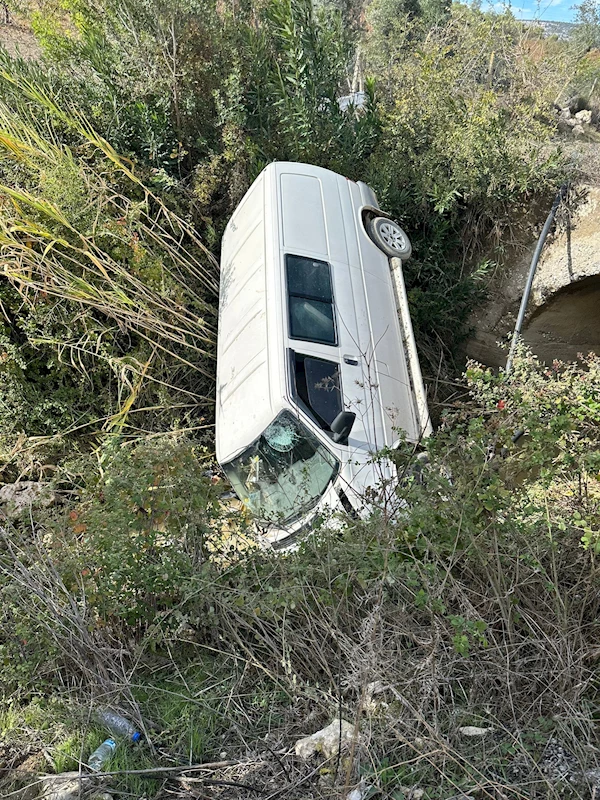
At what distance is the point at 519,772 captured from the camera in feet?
7.11

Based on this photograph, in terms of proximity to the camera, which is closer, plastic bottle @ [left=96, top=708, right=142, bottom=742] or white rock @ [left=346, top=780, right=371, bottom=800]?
white rock @ [left=346, top=780, right=371, bottom=800]

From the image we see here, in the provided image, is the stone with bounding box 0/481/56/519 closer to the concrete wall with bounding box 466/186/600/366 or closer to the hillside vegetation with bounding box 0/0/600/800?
the hillside vegetation with bounding box 0/0/600/800

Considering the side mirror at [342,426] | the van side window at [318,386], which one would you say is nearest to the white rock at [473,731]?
the side mirror at [342,426]

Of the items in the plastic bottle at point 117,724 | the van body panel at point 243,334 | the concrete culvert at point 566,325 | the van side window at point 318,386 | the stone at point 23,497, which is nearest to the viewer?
the plastic bottle at point 117,724

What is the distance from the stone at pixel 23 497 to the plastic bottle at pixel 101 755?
1730 millimetres

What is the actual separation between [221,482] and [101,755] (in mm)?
1975

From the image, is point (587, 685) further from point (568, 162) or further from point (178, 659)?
point (568, 162)

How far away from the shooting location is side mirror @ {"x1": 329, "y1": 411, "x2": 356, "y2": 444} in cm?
394

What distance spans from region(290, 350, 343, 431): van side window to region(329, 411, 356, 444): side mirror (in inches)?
5.0

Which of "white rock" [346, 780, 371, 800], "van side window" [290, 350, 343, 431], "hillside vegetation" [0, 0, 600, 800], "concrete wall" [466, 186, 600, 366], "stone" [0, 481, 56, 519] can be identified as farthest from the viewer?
"concrete wall" [466, 186, 600, 366]

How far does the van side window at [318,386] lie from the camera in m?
4.25

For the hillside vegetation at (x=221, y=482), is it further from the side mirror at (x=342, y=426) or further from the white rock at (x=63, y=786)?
the side mirror at (x=342, y=426)

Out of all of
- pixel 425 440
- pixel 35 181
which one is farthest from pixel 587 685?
pixel 35 181

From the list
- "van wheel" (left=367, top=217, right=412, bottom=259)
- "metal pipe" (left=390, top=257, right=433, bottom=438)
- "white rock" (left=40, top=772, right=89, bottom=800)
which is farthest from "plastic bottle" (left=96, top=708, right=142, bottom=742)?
"van wheel" (left=367, top=217, right=412, bottom=259)
